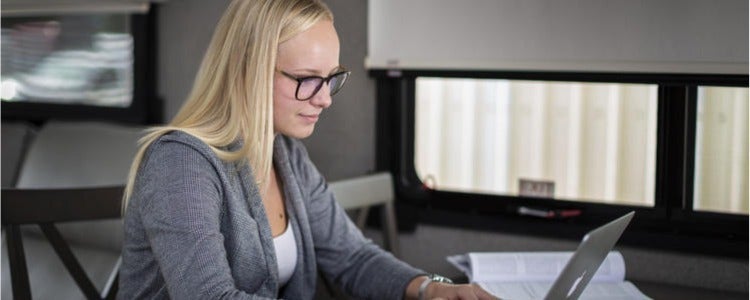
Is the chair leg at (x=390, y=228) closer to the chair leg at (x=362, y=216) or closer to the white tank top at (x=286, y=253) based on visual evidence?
the chair leg at (x=362, y=216)

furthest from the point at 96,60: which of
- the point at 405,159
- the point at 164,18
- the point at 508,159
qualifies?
the point at 508,159

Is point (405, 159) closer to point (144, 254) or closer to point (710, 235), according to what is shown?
point (710, 235)

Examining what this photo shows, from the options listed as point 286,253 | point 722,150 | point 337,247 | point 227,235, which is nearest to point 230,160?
point 227,235

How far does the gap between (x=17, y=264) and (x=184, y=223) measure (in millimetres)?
614

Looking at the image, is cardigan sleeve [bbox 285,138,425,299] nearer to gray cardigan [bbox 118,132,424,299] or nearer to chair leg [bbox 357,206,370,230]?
gray cardigan [bbox 118,132,424,299]

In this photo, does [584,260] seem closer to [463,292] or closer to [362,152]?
[463,292]

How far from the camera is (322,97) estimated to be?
157cm

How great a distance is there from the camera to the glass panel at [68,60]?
2.83 meters

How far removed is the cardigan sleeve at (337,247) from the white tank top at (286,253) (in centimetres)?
10

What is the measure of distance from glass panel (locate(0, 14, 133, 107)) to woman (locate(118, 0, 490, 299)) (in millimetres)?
1340

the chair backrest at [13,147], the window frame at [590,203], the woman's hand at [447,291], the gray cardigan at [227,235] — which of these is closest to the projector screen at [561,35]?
the window frame at [590,203]

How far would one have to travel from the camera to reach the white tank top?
1.68 metres

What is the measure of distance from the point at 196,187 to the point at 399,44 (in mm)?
935

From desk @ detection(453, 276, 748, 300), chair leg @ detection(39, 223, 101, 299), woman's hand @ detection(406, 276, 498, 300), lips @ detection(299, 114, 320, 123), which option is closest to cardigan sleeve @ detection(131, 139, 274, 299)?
lips @ detection(299, 114, 320, 123)
